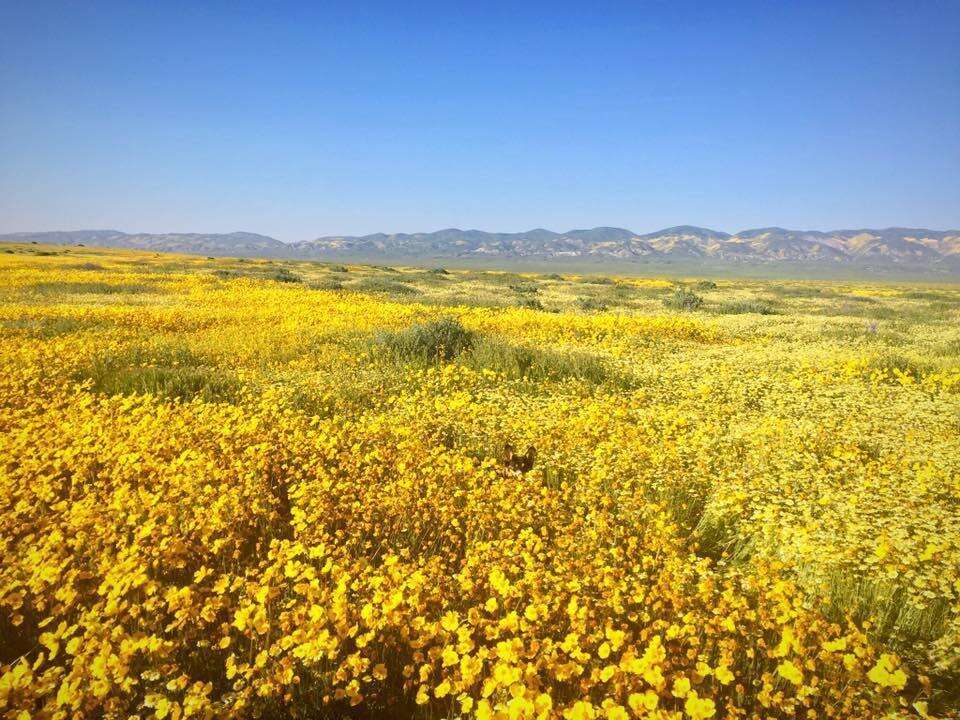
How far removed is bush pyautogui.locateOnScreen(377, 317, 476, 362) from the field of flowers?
1170 mm

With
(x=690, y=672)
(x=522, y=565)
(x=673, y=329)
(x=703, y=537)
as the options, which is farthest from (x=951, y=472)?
(x=673, y=329)

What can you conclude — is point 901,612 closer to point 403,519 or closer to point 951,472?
point 951,472

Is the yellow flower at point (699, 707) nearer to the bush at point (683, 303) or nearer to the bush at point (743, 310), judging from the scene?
the bush at point (743, 310)

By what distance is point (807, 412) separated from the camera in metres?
7.34

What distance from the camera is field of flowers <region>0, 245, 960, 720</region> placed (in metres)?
2.64

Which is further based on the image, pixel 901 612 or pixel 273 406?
pixel 273 406

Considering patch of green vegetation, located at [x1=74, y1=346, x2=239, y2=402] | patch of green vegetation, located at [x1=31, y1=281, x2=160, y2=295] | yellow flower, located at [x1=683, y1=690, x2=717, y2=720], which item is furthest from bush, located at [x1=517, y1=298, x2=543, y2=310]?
yellow flower, located at [x1=683, y1=690, x2=717, y2=720]

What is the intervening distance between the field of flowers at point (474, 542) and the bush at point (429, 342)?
1.17 m

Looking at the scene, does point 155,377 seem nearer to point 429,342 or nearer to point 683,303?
point 429,342

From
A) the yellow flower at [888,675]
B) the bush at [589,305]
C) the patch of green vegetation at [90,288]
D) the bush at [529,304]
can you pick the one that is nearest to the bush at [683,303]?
the bush at [589,305]

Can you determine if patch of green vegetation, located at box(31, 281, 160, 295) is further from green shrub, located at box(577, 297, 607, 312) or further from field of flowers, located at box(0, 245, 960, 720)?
green shrub, located at box(577, 297, 607, 312)

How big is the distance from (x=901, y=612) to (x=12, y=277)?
3449cm

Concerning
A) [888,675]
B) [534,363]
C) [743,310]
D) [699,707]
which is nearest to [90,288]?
[534,363]

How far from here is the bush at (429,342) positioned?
1064 cm
